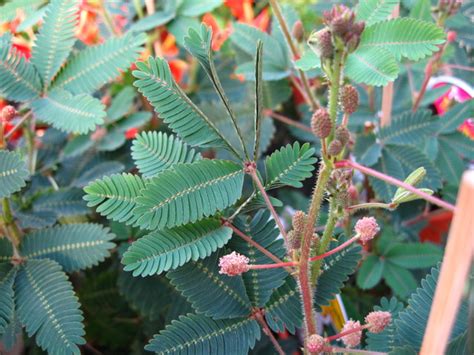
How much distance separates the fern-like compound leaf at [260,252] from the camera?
0.54 metres

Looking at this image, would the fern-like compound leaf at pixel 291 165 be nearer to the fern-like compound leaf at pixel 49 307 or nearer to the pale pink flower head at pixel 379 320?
the pale pink flower head at pixel 379 320

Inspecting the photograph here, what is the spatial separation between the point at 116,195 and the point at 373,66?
0.93ft

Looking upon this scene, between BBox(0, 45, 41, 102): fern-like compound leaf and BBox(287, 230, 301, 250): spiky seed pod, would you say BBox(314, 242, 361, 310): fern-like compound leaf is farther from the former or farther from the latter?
BBox(0, 45, 41, 102): fern-like compound leaf

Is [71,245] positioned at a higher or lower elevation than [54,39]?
lower

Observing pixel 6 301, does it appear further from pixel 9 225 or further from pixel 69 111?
pixel 69 111

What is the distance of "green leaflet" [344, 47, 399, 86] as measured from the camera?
0.54 meters

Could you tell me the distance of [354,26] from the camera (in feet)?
1.30

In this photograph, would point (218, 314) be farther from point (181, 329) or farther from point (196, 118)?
point (196, 118)

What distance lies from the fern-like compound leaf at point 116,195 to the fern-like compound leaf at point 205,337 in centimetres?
11

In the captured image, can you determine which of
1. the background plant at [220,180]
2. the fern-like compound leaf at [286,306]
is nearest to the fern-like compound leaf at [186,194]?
the background plant at [220,180]

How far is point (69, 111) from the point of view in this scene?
69cm

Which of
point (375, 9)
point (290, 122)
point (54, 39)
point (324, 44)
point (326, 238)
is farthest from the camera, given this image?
point (290, 122)

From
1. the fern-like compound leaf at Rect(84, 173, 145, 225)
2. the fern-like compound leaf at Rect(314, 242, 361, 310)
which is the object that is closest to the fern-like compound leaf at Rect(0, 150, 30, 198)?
the fern-like compound leaf at Rect(84, 173, 145, 225)

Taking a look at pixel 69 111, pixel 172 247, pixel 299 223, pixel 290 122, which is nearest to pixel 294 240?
pixel 299 223
